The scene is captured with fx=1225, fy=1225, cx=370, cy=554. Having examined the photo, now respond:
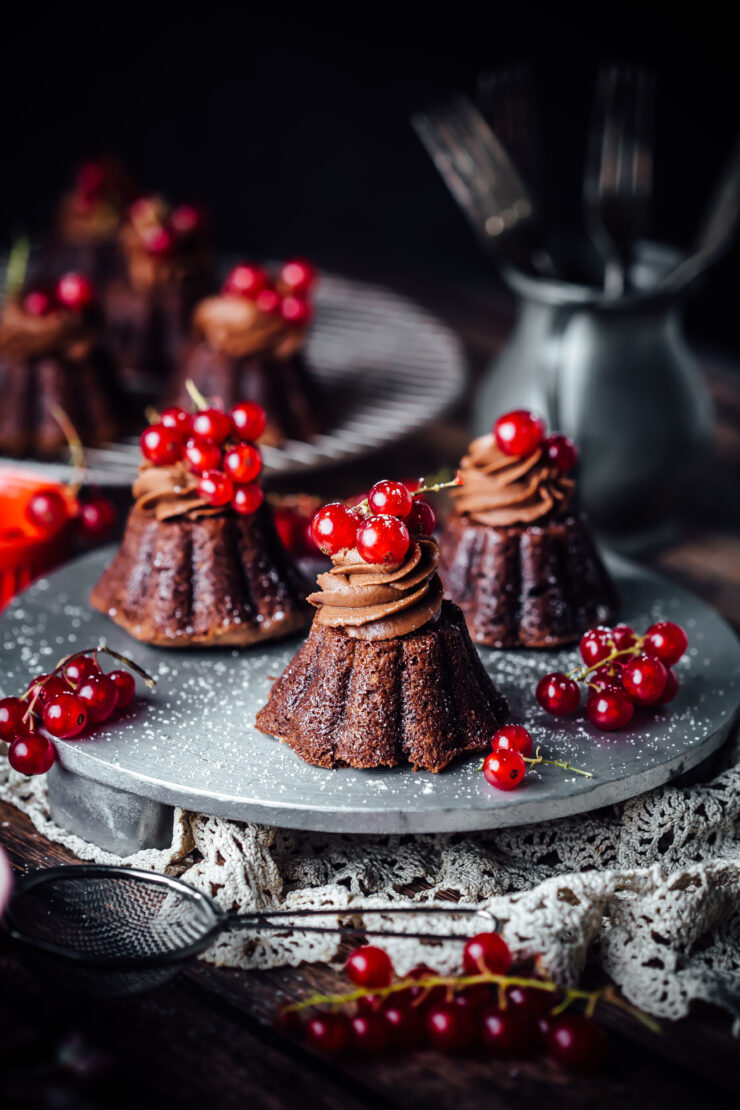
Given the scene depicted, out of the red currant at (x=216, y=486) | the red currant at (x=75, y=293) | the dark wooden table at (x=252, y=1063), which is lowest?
the dark wooden table at (x=252, y=1063)

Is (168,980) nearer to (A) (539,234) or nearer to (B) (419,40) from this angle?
(A) (539,234)

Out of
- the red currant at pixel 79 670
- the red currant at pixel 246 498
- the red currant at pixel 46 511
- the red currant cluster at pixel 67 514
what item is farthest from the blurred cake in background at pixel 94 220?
the red currant at pixel 79 670

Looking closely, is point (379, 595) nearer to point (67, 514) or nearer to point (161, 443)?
point (161, 443)

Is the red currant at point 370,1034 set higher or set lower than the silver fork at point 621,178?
lower

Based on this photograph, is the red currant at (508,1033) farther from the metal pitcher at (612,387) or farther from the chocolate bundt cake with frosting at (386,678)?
the metal pitcher at (612,387)

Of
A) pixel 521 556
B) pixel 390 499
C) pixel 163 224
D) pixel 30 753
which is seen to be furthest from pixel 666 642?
pixel 163 224

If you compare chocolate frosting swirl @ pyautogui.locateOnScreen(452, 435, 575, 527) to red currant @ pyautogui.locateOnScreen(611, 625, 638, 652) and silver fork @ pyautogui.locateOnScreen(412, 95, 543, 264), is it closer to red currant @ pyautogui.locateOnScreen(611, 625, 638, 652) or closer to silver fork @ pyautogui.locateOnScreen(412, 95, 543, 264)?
red currant @ pyautogui.locateOnScreen(611, 625, 638, 652)

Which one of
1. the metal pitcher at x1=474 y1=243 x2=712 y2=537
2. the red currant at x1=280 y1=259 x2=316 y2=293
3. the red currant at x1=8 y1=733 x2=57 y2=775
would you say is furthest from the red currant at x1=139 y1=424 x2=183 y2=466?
the red currant at x1=280 y1=259 x2=316 y2=293

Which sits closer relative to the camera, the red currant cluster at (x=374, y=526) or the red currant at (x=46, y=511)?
the red currant cluster at (x=374, y=526)
